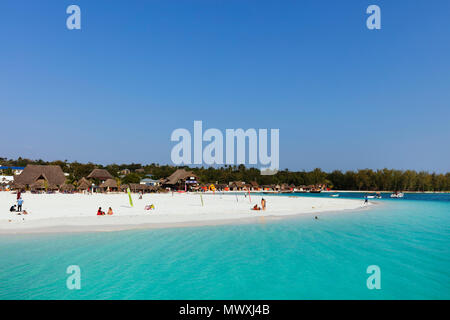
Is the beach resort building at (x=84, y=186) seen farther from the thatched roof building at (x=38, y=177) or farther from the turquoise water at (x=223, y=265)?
the turquoise water at (x=223, y=265)

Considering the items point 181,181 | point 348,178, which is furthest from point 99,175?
point 348,178

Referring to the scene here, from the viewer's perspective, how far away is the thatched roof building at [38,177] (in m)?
68.2

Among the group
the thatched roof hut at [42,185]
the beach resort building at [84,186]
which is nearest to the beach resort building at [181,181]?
the beach resort building at [84,186]

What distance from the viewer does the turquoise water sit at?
8.59 m

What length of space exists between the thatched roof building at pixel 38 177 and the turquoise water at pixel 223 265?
6314 centimetres

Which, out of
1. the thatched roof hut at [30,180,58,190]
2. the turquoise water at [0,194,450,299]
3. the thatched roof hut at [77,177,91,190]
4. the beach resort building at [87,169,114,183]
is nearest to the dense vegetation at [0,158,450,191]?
the beach resort building at [87,169,114,183]

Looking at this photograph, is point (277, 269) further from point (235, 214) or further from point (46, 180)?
point (46, 180)

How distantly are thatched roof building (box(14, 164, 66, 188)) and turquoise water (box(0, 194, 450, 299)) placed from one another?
2486 inches

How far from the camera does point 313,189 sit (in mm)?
126625

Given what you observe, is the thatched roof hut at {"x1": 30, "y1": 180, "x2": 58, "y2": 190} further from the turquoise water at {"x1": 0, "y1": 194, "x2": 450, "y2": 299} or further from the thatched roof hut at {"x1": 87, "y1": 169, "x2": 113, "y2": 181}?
the turquoise water at {"x1": 0, "y1": 194, "x2": 450, "y2": 299}
